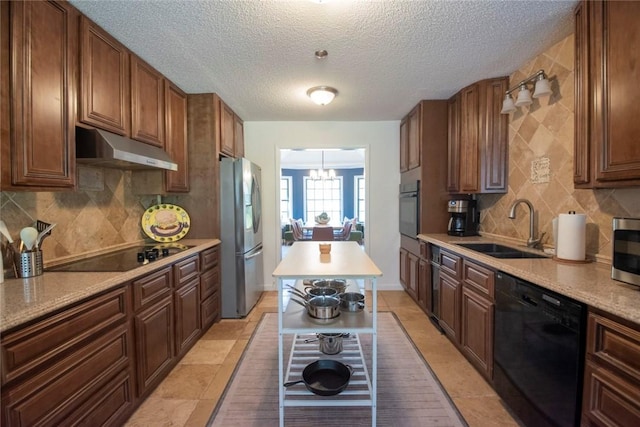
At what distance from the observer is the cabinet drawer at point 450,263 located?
95.9 inches

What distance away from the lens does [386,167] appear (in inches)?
166

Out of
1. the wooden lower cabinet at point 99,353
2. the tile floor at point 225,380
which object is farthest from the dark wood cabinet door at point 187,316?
the tile floor at point 225,380

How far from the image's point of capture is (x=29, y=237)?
1549 mm

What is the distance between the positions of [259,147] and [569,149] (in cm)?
342

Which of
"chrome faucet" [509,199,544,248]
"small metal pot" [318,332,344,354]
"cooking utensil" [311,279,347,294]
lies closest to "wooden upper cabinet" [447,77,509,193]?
"chrome faucet" [509,199,544,248]

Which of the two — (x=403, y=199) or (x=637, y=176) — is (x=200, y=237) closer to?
(x=403, y=199)

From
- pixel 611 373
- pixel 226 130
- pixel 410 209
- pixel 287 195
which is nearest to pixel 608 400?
pixel 611 373

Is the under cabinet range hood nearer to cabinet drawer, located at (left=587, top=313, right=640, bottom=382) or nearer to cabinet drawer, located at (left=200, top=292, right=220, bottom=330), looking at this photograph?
cabinet drawer, located at (left=200, top=292, right=220, bottom=330)

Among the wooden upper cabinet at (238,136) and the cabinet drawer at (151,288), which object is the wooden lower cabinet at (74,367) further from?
the wooden upper cabinet at (238,136)

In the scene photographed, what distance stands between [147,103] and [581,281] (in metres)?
3.08

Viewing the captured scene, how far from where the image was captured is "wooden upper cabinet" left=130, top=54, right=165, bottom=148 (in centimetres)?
223

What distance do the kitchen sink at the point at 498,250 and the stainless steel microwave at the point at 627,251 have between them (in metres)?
0.78

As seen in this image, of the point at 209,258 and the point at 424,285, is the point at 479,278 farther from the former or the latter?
the point at 209,258

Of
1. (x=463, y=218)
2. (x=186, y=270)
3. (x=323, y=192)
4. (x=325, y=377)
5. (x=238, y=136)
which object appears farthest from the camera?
(x=323, y=192)
